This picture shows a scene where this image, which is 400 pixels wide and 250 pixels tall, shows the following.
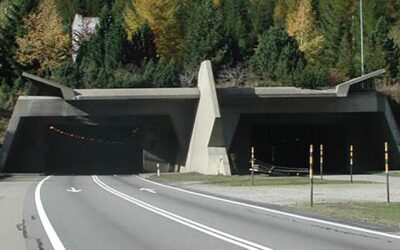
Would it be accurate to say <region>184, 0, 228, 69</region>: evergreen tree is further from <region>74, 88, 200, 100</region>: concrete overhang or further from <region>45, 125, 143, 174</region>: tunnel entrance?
<region>74, 88, 200, 100</region>: concrete overhang

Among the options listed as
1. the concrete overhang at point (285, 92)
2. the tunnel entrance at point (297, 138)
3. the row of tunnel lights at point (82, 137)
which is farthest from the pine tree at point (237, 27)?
the concrete overhang at point (285, 92)

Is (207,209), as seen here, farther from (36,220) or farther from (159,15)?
(159,15)

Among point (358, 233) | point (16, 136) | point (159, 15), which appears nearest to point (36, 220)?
point (358, 233)

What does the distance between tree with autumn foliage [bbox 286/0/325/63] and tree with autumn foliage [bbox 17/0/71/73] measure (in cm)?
2831

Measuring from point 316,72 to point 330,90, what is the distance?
3.89 meters

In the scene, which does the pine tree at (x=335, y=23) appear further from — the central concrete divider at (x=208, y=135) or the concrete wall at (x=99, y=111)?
the central concrete divider at (x=208, y=135)

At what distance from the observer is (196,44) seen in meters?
78.1

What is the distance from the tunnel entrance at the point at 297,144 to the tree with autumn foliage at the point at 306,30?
19206 mm

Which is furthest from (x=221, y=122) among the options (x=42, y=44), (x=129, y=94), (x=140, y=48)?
(x=42, y=44)

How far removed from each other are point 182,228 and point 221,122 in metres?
32.5

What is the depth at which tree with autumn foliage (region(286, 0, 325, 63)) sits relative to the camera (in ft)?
265

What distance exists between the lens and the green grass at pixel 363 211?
15.9 metres

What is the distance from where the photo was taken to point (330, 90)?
5144 cm

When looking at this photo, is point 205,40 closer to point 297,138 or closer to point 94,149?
point 297,138
